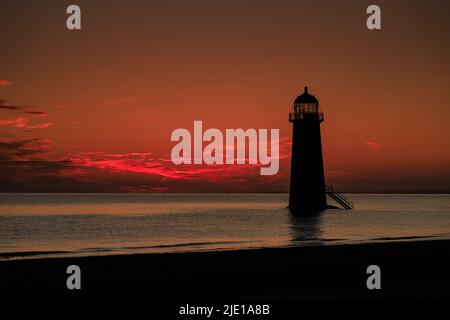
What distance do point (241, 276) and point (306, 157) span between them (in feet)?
117

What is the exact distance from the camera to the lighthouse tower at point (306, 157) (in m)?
51.6

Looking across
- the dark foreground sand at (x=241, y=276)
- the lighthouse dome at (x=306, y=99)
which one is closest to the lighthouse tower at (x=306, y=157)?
the lighthouse dome at (x=306, y=99)

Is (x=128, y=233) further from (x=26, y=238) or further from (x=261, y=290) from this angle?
(x=261, y=290)

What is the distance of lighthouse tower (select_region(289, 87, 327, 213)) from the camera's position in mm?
51594

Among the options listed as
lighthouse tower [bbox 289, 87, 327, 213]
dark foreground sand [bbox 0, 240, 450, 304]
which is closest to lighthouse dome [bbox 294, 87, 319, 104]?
lighthouse tower [bbox 289, 87, 327, 213]

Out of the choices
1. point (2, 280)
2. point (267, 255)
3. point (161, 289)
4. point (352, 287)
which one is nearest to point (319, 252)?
point (267, 255)

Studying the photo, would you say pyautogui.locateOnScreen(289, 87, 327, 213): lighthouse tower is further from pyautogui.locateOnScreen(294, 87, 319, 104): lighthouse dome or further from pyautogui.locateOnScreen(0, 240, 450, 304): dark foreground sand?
pyautogui.locateOnScreen(0, 240, 450, 304): dark foreground sand

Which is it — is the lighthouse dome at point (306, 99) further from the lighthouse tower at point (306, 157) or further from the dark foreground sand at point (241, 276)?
the dark foreground sand at point (241, 276)

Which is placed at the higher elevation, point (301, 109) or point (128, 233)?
point (301, 109)

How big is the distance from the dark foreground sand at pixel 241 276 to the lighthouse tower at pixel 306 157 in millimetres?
28170

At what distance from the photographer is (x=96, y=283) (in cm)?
1581

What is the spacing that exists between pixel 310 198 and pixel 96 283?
39368 millimetres

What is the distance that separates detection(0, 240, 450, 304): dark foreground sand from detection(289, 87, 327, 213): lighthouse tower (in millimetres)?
28170

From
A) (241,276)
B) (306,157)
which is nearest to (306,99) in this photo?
(306,157)
